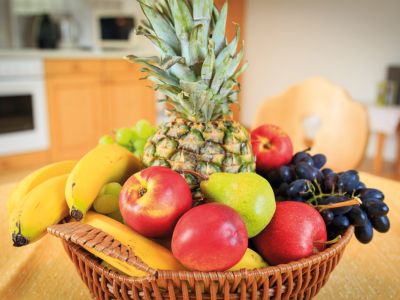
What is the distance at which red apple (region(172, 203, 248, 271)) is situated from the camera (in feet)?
1.54

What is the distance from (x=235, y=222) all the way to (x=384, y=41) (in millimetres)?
3622

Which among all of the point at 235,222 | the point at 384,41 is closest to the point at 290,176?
the point at 235,222

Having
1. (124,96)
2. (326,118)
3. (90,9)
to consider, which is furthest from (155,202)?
(90,9)

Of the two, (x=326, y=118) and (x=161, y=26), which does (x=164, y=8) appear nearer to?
(x=161, y=26)

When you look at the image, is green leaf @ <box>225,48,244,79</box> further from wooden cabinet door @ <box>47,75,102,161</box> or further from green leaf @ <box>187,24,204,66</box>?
wooden cabinet door @ <box>47,75,102,161</box>

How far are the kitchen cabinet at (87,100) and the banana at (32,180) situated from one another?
249cm

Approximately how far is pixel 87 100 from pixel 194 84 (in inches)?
112

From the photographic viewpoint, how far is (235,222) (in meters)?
0.49

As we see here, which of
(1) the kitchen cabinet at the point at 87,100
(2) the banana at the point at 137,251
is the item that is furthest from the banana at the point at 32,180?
(1) the kitchen cabinet at the point at 87,100

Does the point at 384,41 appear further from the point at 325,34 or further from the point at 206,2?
the point at 206,2

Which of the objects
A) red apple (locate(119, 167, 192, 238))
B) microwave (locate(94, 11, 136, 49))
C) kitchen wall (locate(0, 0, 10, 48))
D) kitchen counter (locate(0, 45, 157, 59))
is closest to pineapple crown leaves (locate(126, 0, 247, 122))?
red apple (locate(119, 167, 192, 238))

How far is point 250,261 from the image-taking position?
55 centimetres

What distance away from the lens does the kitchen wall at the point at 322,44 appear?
355 cm

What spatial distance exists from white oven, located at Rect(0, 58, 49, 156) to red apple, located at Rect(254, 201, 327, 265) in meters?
2.75
